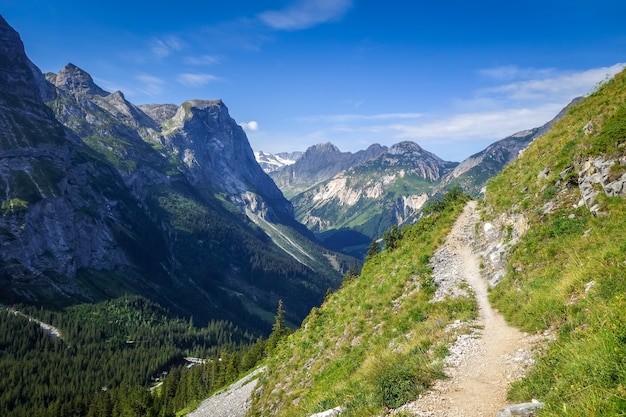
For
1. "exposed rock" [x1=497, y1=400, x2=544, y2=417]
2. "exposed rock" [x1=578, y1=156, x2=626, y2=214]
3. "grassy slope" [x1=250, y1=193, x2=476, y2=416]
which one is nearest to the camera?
"exposed rock" [x1=497, y1=400, x2=544, y2=417]

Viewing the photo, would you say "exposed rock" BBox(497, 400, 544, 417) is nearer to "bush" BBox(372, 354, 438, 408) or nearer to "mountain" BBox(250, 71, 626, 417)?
"mountain" BBox(250, 71, 626, 417)

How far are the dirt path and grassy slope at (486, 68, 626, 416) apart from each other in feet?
2.85

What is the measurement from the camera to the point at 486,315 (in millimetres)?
19953

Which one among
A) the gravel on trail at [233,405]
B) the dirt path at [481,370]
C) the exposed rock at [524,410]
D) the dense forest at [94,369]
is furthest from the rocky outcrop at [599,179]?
the dense forest at [94,369]

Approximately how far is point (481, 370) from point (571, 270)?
7331mm

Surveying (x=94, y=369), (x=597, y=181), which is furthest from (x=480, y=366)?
(x=94, y=369)

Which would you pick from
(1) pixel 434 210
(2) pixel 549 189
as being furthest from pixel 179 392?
(2) pixel 549 189

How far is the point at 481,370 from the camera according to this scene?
44.2 ft

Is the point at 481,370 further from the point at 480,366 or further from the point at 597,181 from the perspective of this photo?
the point at 597,181

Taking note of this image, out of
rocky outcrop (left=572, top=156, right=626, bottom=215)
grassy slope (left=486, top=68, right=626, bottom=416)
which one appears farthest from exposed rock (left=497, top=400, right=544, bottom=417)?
rocky outcrop (left=572, top=156, right=626, bottom=215)

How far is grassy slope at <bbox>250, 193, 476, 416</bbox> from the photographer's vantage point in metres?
13.4

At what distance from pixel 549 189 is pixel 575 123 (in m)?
9.99

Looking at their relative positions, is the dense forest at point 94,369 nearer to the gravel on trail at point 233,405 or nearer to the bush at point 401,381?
the gravel on trail at point 233,405

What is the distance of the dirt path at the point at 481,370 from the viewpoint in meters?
11.0
